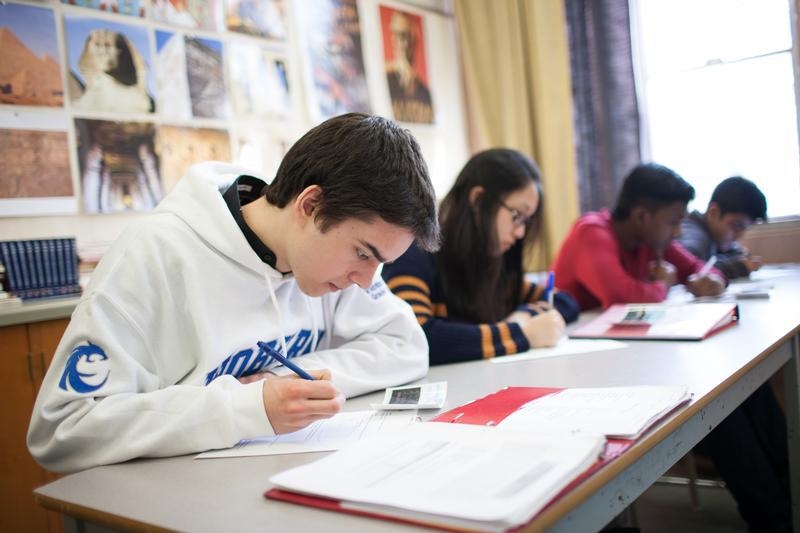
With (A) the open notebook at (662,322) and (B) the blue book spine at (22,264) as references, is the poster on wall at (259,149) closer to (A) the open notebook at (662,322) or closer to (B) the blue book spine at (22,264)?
(B) the blue book spine at (22,264)

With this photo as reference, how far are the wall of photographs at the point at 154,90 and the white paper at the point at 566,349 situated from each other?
0.78m

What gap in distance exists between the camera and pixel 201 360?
3.41 feet

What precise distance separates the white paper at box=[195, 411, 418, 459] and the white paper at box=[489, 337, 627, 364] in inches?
18.9

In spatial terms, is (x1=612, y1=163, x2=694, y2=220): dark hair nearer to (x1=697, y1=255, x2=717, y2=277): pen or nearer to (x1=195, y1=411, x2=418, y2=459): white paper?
(x1=697, y1=255, x2=717, y2=277): pen

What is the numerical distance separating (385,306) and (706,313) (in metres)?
0.84

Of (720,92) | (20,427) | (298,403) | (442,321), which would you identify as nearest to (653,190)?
(442,321)

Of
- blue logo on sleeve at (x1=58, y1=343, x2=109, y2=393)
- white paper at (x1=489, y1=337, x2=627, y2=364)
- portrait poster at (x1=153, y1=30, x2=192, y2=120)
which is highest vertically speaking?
portrait poster at (x1=153, y1=30, x2=192, y2=120)

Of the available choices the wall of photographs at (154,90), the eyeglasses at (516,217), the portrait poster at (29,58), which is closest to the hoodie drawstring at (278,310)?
the wall of photographs at (154,90)

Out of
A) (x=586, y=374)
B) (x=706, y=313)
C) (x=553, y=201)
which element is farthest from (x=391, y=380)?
(x=553, y=201)

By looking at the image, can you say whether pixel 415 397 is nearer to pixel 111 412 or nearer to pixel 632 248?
pixel 111 412

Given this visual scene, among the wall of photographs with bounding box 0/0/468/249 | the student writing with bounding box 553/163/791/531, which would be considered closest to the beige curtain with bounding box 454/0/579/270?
the wall of photographs with bounding box 0/0/468/249

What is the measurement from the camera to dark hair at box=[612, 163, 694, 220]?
2.18m

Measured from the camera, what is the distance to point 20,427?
184 cm

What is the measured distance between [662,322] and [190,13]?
2087 millimetres
